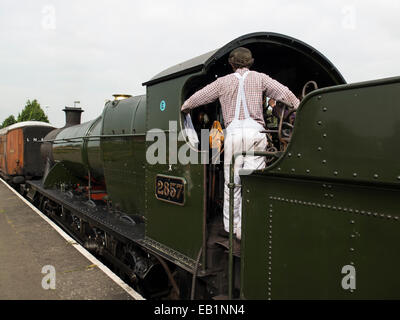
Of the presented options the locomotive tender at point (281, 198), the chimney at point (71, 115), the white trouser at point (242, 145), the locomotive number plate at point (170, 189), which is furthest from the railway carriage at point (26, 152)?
the white trouser at point (242, 145)

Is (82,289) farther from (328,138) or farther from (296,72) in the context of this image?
(296,72)

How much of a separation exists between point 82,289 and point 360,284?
3065 mm

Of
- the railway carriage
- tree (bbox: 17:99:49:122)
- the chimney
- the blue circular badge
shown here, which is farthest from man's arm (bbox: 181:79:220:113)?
tree (bbox: 17:99:49:122)

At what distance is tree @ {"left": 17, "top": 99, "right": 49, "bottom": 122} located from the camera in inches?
1975

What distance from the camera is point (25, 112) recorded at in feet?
167

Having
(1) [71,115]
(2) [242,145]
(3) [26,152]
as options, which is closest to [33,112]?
(3) [26,152]

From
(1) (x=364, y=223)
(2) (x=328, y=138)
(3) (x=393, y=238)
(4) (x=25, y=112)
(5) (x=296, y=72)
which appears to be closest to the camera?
(3) (x=393, y=238)

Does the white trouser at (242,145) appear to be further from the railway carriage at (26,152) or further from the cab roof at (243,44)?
the railway carriage at (26,152)

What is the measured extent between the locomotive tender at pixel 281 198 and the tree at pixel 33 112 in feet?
169

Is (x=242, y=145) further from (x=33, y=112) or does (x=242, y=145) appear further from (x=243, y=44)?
(x=33, y=112)

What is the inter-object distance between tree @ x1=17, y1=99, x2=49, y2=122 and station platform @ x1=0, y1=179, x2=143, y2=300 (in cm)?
4924

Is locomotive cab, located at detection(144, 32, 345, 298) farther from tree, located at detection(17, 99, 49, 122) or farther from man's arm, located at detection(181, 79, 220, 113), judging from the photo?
tree, located at detection(17, 99, 49, 122)

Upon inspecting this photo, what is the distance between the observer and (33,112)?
1982 inches
